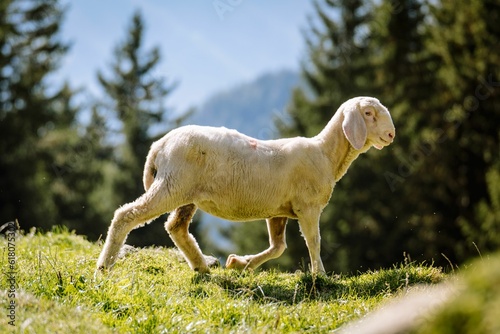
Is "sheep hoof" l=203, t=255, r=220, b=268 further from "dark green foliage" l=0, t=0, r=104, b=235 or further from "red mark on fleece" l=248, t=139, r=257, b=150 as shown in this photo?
"dark green foliage" l=0, t=0, r=104, b=235

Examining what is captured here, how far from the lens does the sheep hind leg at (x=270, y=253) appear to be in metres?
8.51

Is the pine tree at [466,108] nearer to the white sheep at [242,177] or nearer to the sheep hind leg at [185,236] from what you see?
the white sheep at [242,177]

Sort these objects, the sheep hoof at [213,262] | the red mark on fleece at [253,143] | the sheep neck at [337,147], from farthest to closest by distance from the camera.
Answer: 1. the sheep hoof at [213,262]
2. the sheep neck at [337,147]
3. the red mark on fleece at [253,143]

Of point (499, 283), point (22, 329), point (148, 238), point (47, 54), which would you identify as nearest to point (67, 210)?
point (148, 238)

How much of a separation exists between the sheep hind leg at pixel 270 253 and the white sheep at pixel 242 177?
19mm

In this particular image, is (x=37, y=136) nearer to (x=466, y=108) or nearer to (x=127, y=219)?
(x=466, y=108)

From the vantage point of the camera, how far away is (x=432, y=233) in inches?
1052

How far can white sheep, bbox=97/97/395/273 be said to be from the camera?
7.51 meters

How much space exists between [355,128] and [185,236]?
2.62 metres

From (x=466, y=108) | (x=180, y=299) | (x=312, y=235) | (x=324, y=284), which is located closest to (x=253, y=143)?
(x=312, y=235)

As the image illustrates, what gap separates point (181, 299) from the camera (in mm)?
6027

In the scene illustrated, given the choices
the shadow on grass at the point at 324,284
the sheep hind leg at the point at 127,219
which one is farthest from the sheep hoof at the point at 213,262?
the sheep hind leg at the point at 127,219

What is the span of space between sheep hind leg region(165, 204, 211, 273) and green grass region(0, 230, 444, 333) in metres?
0.22

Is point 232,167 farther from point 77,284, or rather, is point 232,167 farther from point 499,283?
point 499,283
